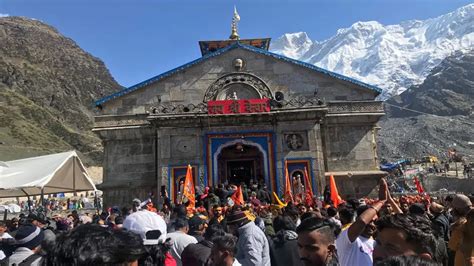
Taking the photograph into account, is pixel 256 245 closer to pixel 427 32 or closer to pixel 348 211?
pixel 348 211

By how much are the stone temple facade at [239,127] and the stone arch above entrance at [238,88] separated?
0.18ft

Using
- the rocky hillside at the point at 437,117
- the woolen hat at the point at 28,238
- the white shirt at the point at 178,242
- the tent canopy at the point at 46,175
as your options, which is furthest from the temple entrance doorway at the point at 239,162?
the rocky hillside at the point at 437,117

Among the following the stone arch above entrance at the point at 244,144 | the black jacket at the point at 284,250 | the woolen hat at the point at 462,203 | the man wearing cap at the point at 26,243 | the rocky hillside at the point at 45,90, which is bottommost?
the black jacket at the point at 284,250

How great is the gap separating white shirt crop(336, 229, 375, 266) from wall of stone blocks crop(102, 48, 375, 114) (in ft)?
57.9

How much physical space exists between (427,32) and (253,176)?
648 ft

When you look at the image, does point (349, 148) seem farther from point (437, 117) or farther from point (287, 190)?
point (437, 117)

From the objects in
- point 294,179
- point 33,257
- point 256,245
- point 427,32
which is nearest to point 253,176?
point 294,179

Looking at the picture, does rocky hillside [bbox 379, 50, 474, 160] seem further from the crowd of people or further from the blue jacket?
the blue jacket

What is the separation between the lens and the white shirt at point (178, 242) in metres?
5.19

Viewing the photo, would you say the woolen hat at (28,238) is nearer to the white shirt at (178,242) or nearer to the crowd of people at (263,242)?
the crowd of people at (263,242)

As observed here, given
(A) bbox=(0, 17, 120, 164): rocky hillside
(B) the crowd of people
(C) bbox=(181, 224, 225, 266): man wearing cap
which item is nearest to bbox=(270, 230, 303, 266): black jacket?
(B) the crowd of people

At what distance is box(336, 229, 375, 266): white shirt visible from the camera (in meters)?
4.07

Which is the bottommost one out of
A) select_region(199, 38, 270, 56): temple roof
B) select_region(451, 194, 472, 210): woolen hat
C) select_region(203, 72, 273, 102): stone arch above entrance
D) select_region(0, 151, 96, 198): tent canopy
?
select_region(451, 194, 472, 210): woolen hat

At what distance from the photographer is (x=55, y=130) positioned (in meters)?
88.6
